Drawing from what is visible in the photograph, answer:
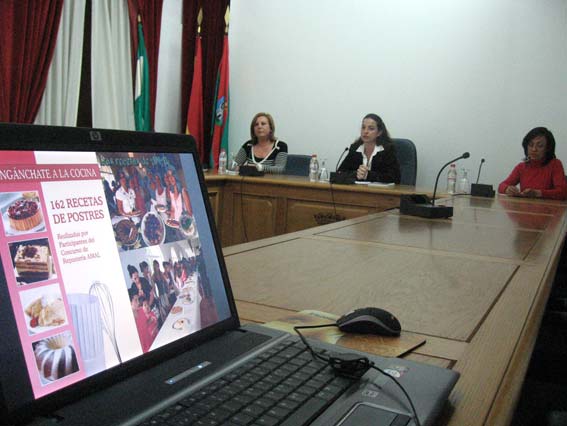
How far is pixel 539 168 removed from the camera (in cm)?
466

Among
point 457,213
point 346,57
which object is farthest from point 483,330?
point 346,57

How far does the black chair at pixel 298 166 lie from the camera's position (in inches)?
206

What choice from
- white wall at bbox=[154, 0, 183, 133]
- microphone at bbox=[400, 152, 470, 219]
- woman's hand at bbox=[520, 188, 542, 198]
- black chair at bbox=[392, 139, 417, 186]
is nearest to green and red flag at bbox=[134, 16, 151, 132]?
white wall at bbox=[154, 0, 183, 133]

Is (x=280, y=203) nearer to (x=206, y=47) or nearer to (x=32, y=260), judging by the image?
(x=206, y=47)

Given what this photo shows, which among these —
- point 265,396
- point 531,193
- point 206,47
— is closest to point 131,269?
point 265,396

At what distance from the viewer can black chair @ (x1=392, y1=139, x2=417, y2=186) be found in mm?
5004

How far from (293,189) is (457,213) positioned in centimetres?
170

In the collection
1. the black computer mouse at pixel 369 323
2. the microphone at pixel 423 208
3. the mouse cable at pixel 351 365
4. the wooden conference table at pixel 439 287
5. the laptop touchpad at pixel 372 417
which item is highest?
the mouse cable at pixel 351 365

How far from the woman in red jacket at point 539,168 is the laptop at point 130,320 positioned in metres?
4.14

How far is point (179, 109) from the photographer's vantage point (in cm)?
629

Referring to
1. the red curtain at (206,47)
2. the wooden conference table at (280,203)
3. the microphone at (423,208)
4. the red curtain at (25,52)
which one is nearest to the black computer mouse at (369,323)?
the microphone at (423,208)

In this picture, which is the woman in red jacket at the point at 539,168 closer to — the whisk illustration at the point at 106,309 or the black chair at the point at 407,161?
the black chair at the point at 407,161

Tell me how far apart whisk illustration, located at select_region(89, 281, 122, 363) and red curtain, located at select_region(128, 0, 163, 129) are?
5233mm

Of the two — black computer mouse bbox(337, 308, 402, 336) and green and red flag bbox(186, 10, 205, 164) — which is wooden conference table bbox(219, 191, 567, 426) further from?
green and red flag bbox(186, 10, 205, 164)
